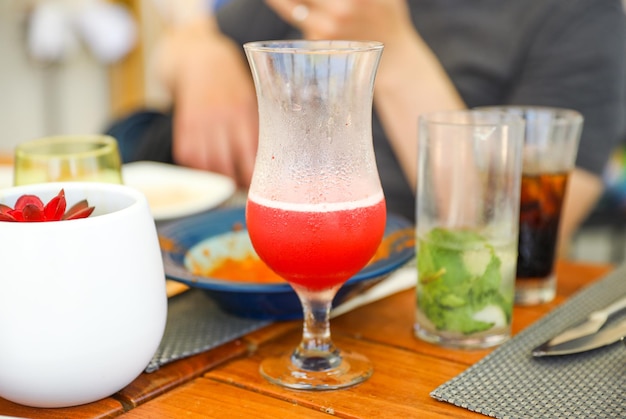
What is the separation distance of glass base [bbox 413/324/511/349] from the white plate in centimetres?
48

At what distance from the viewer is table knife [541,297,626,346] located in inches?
28.5

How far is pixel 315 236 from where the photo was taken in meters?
0.63

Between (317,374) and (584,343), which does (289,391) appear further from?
(584,343)

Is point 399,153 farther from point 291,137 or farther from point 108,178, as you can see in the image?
point 291,137

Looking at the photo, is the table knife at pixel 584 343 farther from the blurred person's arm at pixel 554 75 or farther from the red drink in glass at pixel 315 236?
the blurred person's arm at pixel 554 75

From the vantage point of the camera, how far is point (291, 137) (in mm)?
636

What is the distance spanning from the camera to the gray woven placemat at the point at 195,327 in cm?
71

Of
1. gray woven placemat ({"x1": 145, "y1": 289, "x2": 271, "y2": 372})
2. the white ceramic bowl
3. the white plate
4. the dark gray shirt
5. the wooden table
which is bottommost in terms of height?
the wooden table

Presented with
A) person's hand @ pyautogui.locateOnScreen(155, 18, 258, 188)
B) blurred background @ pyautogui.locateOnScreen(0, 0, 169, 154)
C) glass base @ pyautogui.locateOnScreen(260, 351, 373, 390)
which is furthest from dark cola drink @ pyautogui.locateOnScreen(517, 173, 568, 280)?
blurred background @ pyautogui.locateOnScreen(0, 0, 169, 154)

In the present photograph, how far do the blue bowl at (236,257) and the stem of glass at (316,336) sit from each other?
41 millimetres

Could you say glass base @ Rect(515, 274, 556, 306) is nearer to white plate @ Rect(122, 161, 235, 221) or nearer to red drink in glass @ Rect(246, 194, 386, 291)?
red drink in glass @ Rect(246, 194, 386, 291)

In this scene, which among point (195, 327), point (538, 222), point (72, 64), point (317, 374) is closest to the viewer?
point (317, 374)

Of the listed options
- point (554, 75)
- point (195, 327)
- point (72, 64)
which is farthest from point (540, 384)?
point (72, 64)

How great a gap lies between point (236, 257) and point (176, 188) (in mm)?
447
